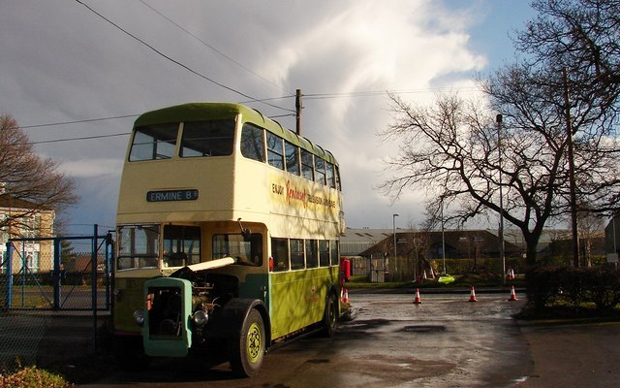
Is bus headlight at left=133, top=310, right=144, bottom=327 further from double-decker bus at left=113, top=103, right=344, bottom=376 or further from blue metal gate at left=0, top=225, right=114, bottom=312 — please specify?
blue metal gate at left=0, top=225, right=114, bottom=312

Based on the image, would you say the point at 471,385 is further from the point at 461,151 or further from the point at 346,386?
the point at 461,151

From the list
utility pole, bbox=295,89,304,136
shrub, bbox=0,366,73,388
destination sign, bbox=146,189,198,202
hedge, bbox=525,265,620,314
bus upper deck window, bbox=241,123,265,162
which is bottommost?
shrub, bbox=0,366,73,388

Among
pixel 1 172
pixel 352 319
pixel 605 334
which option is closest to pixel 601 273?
pixel 605 334

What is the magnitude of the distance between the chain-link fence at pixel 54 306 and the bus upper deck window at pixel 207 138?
2.62 m

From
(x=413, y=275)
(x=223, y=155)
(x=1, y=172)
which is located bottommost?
(x=413, y=275)

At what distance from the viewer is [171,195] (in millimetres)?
9281

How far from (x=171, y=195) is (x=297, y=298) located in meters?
3.61

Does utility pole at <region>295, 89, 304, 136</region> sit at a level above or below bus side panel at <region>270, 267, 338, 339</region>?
above

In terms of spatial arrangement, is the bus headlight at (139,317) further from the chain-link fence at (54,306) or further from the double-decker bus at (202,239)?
the chain-link fence at (54,306)

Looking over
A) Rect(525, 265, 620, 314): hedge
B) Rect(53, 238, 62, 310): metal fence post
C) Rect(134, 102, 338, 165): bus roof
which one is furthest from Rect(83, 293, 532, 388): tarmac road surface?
Rect(134, 102, 338, 165): bus roof

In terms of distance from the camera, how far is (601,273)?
14.9 metres

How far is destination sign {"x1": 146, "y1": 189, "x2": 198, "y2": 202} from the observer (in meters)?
9.20

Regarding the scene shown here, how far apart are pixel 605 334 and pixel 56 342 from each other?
11507 millimetres

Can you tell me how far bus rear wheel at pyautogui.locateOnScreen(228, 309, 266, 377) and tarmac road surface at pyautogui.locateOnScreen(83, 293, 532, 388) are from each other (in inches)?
7.2
